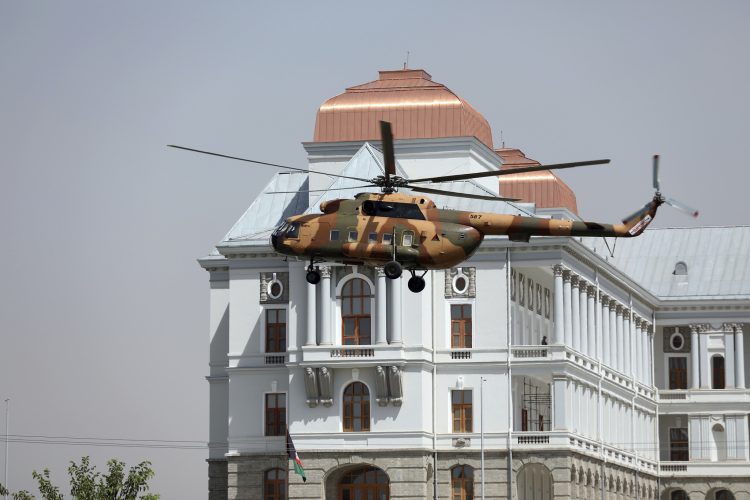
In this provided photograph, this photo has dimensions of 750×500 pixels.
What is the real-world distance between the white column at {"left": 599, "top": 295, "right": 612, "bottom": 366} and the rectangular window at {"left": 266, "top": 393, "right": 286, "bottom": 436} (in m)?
21.3

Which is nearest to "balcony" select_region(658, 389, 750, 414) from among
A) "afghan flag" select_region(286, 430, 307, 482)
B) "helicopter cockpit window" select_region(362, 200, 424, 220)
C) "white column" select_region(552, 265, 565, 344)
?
"white column" select_region(552, 265, 565, 344)

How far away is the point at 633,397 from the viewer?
446 feet

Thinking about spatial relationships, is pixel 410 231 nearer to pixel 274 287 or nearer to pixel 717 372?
pixel 274 287

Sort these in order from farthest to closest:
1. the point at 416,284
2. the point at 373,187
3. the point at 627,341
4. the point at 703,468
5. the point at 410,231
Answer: the point at 703,468 → the point at 627,341 → the point at 373,187 → the point at 410,231 → the point at 416,284

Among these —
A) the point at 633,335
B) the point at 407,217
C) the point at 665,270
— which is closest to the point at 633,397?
the point at 633,335

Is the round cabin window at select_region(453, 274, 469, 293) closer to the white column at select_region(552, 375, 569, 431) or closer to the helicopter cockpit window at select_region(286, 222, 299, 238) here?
the white column at select_region(552, 375, 569, 431)

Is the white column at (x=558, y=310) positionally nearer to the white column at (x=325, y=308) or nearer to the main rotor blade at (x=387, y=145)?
the white column at (x=325, y=308)

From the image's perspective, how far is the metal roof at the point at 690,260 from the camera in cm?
14812

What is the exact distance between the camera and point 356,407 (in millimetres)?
112938

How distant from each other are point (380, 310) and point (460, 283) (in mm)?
5121

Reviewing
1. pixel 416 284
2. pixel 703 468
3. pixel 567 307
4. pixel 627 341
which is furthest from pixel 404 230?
pixel 703 468

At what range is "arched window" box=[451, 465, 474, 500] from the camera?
4449 inches

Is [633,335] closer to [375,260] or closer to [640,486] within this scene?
[640,486]

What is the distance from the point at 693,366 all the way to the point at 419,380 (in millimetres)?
37640
